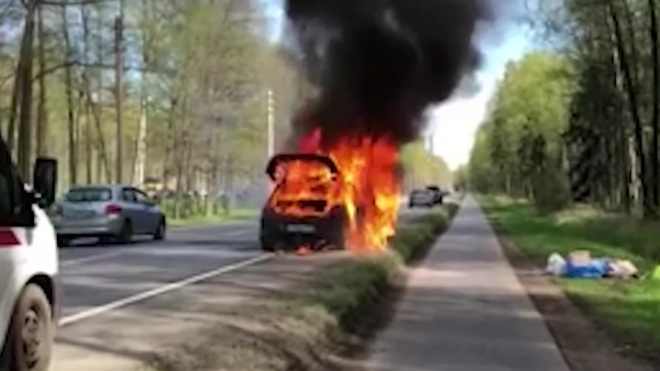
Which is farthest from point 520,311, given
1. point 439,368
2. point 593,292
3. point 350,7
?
point 350,7

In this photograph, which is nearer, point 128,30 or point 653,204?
point 653,204

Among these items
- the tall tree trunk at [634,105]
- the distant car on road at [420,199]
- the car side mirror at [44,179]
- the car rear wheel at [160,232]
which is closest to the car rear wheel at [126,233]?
the car rear wheel at [160,232]

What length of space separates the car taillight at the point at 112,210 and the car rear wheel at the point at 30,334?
20.8m

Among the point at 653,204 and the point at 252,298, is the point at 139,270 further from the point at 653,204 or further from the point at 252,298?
the point at 653,204

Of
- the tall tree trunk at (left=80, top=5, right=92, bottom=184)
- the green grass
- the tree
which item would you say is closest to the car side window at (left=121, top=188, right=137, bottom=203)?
the green grass

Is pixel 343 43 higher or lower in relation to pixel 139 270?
higher

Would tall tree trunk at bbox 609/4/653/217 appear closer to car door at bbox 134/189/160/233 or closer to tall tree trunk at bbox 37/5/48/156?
car door at bbox 134/189/160/233

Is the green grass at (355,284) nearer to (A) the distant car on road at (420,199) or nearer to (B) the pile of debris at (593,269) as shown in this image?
(B) the pile of debris at (593,269)

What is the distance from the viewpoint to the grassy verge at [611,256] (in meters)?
14.1

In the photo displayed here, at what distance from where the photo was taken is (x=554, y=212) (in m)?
56.2

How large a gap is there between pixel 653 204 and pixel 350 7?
1672 centimetres

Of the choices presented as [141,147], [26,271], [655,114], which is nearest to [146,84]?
[141,147]

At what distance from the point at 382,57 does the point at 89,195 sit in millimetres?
8628

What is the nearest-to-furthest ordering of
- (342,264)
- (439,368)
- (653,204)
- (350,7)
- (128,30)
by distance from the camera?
(439,368) < (342,264) < (350,7) < (653,204) < (128,30)
